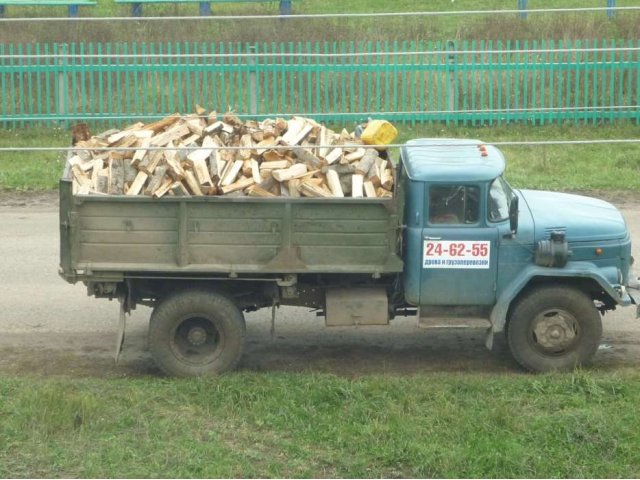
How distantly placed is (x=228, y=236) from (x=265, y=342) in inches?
74.0

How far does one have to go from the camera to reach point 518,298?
34.2 feet

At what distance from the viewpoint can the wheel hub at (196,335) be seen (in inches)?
412

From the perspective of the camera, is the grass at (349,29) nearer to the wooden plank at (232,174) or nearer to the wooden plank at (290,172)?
the wooden plank at (232,174)

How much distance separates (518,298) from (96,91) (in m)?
11.8

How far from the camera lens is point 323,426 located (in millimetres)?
9141

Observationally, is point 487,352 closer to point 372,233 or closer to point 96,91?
point 372,233

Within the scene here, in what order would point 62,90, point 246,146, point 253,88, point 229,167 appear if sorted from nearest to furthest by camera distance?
point 229,167
point 246,146
point 253,88
point 62,90

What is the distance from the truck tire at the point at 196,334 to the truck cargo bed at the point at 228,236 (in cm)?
36

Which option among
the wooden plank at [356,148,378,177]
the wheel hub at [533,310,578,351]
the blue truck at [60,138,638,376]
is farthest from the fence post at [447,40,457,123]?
the wheel hub at [533,310,578,351]

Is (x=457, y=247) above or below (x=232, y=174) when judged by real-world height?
below

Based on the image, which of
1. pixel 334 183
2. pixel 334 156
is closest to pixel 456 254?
pixel 334 183

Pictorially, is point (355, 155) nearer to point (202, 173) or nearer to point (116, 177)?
point (202, 173)

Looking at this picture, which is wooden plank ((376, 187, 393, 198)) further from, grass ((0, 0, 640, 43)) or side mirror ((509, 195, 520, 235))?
grass ((0, 0, 640, 43))

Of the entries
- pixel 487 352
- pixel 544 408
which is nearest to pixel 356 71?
pixel 487 352
